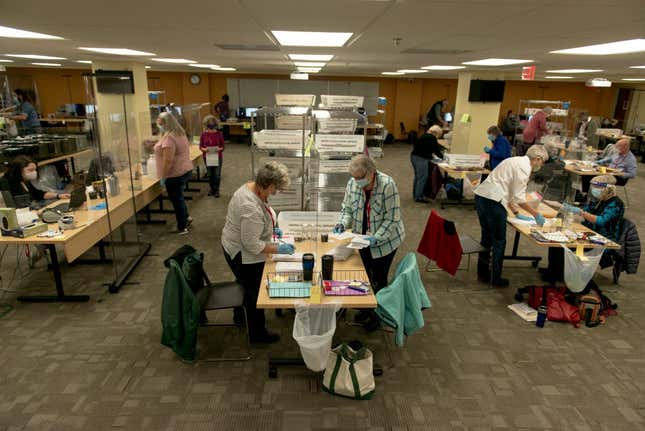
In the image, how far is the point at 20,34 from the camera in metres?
3.71

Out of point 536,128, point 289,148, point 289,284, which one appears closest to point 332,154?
point 289,148

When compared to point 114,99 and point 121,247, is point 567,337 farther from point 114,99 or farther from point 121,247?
point 114,99

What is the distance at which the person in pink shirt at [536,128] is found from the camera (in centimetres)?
966

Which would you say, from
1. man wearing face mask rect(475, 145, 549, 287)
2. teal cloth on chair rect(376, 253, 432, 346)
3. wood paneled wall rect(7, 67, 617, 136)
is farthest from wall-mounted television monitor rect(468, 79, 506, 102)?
teal cloth on chair rect(376, 253, 432, 346)

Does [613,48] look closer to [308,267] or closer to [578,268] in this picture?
[578,268]

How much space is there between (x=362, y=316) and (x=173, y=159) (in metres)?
3.40

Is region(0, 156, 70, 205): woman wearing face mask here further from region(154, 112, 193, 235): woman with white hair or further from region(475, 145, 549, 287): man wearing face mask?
region(475, 145, 549, 287): man wearing face mask

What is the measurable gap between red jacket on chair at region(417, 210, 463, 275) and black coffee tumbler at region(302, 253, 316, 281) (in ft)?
5.86

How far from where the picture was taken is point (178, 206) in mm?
5887

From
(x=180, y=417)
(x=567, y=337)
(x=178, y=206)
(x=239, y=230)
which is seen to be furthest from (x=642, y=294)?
(x=178, y=206)

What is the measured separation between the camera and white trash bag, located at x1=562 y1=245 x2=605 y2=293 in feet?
12.7

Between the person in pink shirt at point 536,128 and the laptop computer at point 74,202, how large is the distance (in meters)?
9.31

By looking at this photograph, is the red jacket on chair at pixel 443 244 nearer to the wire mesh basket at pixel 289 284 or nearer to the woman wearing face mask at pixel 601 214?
the woman wearing face mask at pixel 601 214

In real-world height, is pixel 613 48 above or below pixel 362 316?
above
